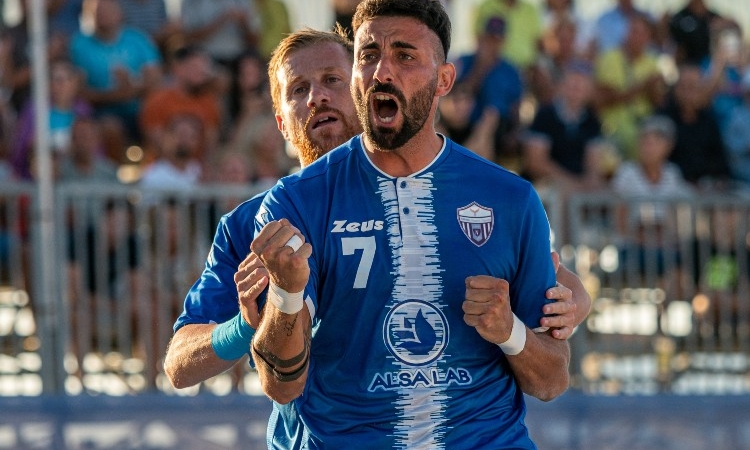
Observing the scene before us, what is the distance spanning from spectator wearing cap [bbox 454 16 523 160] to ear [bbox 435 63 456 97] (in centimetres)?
661

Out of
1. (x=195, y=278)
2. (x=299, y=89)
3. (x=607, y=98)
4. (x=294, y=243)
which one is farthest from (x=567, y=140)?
(x=294, y=243)

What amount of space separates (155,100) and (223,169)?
91 centimetres

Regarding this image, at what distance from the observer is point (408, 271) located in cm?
392

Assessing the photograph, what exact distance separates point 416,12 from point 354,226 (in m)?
0.67

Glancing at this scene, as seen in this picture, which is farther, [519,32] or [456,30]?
[456,30]

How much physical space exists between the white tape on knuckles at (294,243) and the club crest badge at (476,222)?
646mm

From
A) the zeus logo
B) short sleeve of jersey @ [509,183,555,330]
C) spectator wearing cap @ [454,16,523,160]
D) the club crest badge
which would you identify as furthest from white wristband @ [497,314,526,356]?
spectator wearing cap @ [454,16,523,160]

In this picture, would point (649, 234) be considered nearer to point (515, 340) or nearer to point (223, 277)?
point (223, 277)

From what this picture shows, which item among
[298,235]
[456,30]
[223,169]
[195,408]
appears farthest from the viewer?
[456,30]

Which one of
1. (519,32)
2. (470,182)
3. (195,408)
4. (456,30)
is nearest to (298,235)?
(470,182)

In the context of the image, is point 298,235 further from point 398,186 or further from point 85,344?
point 85,344

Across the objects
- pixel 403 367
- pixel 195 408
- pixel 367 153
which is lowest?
pixel 195 408

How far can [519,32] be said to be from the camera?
1220 centimetres

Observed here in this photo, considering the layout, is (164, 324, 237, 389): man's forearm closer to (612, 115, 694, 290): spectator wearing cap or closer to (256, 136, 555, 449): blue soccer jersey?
(256, 136, 555, 449): blue soccer jersey
